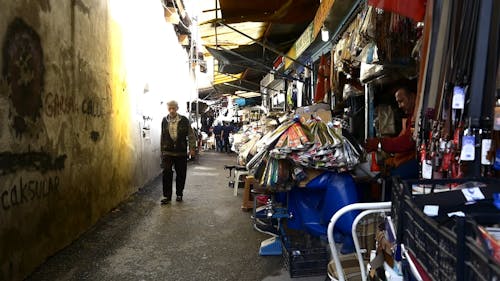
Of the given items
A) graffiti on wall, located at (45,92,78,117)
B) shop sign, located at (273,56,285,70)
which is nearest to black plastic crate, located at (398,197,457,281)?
graffiti on wall, located at (45,92,78,117)

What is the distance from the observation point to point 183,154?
8.15m

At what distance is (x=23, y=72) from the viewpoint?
13.4ft

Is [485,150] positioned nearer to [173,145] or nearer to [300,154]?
[300,154]

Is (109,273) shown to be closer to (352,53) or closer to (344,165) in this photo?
(344,165)

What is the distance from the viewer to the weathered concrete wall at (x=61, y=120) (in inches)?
154

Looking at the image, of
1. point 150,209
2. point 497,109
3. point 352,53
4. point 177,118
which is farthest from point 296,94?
point 497,109

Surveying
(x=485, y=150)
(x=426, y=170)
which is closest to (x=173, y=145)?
(x=426, y=170)

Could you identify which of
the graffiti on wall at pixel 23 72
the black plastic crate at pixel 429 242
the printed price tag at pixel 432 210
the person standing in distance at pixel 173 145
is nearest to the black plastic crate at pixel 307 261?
the black plastic crate at pixel 429 242

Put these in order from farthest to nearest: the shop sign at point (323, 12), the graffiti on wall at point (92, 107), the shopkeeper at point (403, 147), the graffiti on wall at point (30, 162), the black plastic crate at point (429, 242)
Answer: the graffiti on wall at point (92, 107) < the shop sign at point (323, 12) < the shopkeeper at point (403, 147) < the graffiti on wall at point (30, 162) < the black plastic crate at point (429, 242)

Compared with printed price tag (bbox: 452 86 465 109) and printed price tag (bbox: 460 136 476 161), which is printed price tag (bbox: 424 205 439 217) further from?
printed price tag (bbox: 452 86 465 109)

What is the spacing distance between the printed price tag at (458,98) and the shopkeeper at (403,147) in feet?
5.33

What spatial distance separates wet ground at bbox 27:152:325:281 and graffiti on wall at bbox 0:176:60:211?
764mm

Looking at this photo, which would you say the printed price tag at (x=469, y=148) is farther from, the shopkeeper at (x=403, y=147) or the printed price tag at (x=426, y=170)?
the shopkeeper at (x=403, y=147)

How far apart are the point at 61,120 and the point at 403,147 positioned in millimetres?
3709
